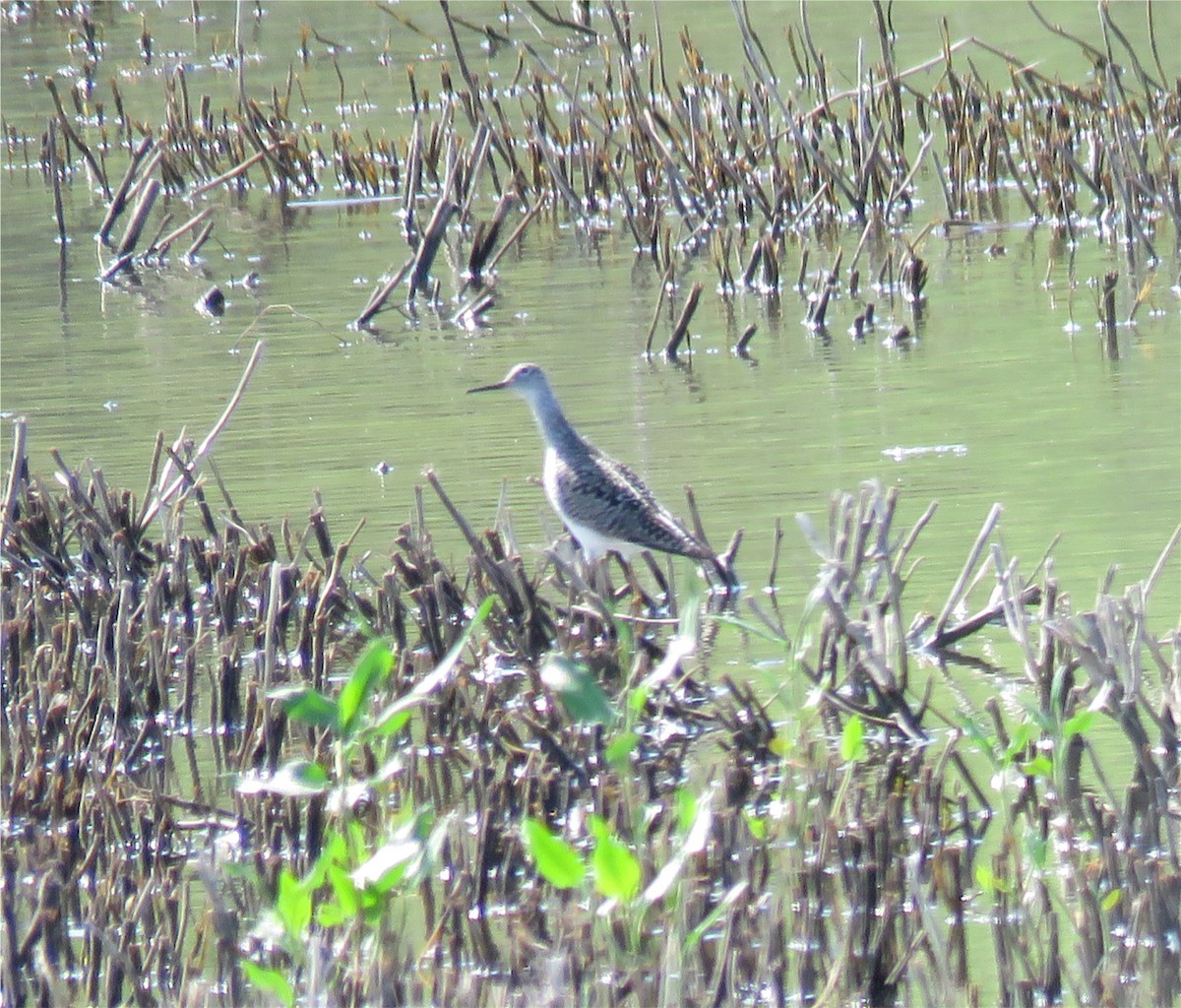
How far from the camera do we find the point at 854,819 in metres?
3.93

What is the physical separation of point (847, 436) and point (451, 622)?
8.52ft

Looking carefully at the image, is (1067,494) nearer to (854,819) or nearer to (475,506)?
(475,506)

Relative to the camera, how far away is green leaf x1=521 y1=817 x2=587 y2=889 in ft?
9.73

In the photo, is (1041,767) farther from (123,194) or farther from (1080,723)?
(123,194)

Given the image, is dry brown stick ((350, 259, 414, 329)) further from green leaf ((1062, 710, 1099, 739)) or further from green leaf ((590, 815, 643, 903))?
green leaf ((590, 815, 643, 903))

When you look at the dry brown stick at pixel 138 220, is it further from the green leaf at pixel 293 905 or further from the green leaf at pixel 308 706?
the green leaf at pixel 293 905

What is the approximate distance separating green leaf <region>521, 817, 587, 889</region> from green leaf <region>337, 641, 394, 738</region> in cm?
37

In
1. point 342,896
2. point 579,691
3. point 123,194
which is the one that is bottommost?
point 342,896

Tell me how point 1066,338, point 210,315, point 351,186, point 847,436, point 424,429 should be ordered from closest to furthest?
1. point 847,436
2. point 424,429
3. point 1066,338
4. point 210,315
5. point 351,186

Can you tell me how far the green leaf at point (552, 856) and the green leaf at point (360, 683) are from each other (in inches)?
14.5

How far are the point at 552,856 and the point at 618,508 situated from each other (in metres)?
2.61

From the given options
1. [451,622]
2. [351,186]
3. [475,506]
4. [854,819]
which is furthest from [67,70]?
[854,819]

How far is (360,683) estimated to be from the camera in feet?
10.6

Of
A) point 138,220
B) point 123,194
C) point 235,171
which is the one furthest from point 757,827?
point 123,194
